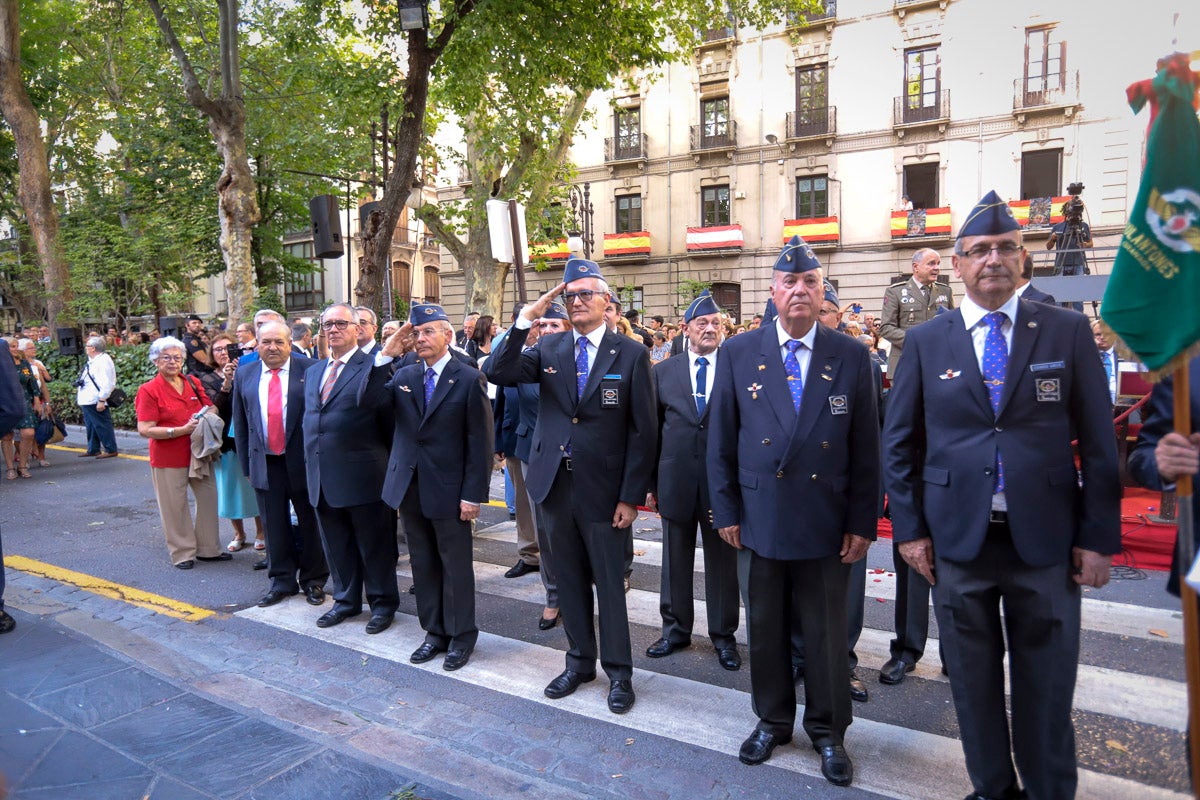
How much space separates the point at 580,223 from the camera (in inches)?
1249

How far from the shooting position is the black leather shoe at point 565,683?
14.3ft

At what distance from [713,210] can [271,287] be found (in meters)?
16.9

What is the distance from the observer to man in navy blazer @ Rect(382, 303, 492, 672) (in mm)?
4914

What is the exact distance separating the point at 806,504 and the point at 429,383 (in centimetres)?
259

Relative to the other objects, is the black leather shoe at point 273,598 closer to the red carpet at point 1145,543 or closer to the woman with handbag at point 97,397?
the red carpet at point 1145,543

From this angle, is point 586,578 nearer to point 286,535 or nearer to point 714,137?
point 286,535

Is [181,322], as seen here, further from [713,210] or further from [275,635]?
[713,210]

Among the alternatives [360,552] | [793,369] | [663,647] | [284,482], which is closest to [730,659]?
[663,647]

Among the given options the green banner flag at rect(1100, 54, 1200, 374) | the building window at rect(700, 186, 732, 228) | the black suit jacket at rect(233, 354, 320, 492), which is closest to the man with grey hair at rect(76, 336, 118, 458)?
the black suit jacket at rect(233, 354, 320, 492)

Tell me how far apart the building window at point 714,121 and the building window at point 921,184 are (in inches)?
272

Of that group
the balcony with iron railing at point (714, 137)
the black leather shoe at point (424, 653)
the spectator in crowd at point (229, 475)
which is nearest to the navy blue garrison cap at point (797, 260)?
the black leather shoe at point (424, 653)

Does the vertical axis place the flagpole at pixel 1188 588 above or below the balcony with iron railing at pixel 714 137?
below

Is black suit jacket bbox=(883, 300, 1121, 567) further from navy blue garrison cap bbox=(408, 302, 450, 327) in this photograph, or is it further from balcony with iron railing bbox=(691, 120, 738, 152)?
balcony with iron railing bbox=(691, 120, 738, 152)

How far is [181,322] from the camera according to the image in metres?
17.4
